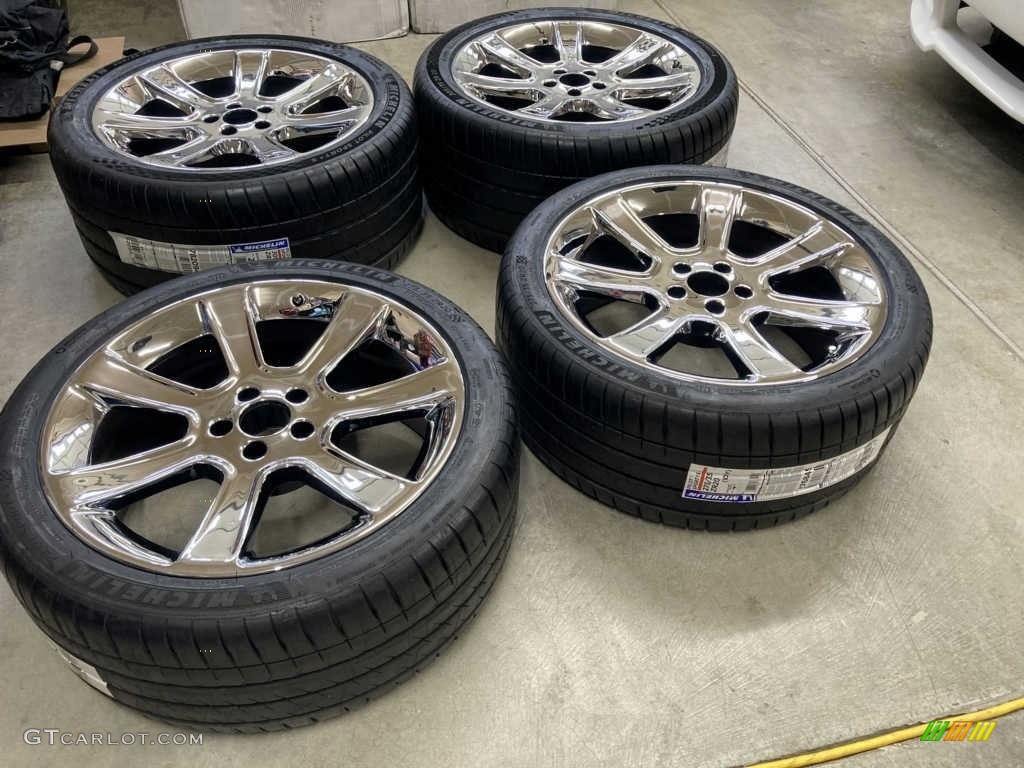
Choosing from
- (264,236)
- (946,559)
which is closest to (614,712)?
(946,559)

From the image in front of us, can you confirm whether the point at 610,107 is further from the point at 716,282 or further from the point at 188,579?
the point at 188,579

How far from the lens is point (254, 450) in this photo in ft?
6.18

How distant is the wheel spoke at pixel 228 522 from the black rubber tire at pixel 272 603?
10 cm

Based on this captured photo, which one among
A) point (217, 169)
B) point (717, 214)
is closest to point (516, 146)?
point (717, 214)

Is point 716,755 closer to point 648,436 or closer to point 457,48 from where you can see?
point 648,436

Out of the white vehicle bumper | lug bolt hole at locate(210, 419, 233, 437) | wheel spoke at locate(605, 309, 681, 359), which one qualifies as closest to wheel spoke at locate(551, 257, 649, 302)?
wheel spoke at locate(605, 309, 681, 359)

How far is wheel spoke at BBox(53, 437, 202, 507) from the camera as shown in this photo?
1.76 meters

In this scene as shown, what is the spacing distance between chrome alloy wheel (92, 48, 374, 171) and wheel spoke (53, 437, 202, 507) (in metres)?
1.03

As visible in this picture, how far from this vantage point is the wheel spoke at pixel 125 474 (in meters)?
1.76

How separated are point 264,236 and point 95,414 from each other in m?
0.77

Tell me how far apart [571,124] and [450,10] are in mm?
2181

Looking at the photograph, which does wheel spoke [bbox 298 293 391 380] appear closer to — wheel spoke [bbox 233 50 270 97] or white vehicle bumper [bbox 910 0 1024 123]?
wheel spoke [bbox 233 50 270 97]

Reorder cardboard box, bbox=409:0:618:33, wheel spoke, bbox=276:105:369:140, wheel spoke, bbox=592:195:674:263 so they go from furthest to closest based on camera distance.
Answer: cardboard box, bbox=409:0:618:33, wheel spoke, bbox=276:105:369:140, wheel spoke, bbox=592:195:674:263

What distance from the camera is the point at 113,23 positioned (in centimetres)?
458
